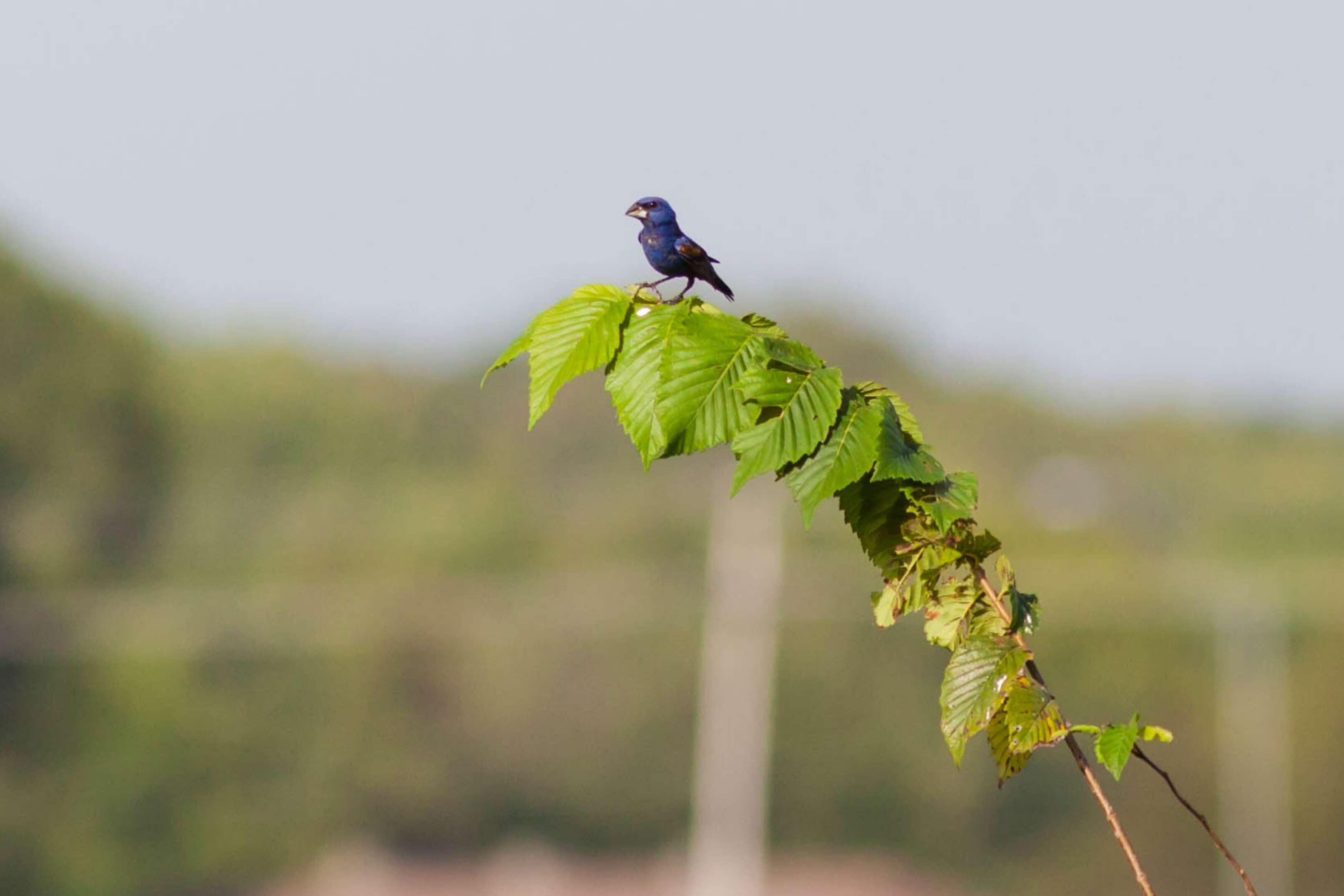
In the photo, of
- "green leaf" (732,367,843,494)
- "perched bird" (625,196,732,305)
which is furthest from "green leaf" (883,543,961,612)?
"perched bird" (625,196,732,305)

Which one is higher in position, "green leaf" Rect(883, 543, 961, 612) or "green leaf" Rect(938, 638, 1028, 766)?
"green leaf" Rect(883, 543, 961, 612)

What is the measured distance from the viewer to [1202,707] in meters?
72.8

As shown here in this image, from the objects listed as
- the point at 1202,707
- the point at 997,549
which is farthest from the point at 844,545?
the point at 997,549

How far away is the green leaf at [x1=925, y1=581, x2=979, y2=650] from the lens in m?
3.04

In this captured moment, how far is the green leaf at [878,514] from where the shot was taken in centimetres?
309

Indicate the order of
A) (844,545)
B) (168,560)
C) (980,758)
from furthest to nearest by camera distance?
1. (168,560)
2. (844,545)
3. (980,758)

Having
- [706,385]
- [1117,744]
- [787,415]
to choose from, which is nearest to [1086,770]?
[1117,744]

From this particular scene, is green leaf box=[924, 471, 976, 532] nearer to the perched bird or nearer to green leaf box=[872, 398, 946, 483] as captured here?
green leaf box=[872, 398, 946, 483]

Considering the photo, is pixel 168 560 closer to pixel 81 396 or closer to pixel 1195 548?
pixel 81 396

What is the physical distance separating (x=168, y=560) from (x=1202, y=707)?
40.3 m

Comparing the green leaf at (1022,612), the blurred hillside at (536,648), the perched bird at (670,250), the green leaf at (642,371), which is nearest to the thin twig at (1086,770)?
the green leaf at (1022,612)

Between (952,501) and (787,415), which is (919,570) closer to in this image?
(952,501)

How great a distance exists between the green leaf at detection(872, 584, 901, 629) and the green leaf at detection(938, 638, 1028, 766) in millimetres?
138

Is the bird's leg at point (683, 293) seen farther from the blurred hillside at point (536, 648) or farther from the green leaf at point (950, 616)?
the blurred hillside at point (536, 648)
